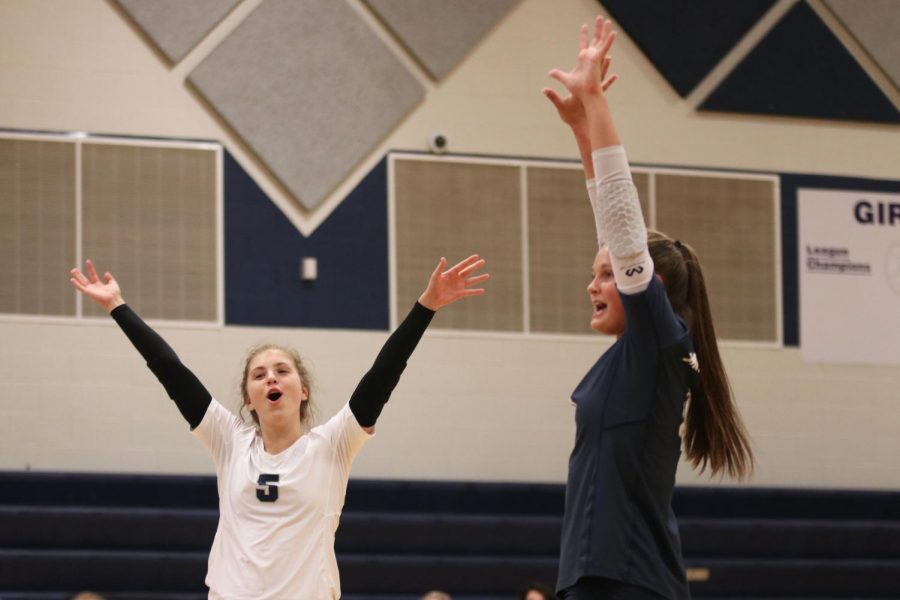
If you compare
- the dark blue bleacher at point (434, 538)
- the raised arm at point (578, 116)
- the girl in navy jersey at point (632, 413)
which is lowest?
the dark blue bleacher at point (434, 538)

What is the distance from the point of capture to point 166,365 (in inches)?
154

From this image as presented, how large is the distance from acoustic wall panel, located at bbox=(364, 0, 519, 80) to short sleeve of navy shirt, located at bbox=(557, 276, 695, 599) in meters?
6.82

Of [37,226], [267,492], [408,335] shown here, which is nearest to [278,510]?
[267,492]

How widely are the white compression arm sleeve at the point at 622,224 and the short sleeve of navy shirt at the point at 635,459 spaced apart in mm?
31

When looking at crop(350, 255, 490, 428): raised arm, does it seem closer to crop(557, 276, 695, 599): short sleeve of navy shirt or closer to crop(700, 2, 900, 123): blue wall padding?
crop(557, 276, 695, 599): short sleeve of navy shirt

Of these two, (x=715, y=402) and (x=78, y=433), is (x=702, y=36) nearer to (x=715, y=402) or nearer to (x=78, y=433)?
(x=78, y=433)

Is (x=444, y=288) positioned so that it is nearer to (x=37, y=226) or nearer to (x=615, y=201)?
(x=615, y=201)

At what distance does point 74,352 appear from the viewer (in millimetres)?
8328

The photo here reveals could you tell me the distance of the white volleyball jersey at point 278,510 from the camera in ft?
12.2

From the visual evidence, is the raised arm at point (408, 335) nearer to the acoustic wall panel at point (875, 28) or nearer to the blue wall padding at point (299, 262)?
the blue wall padding at point (299, 262)

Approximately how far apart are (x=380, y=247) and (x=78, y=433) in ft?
7.49

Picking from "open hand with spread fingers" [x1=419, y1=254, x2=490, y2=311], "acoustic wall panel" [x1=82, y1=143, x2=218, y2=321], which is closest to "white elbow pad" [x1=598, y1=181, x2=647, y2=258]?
"open hand with spread fingers" [x1=419, y1=254, x2=490, y2=311]

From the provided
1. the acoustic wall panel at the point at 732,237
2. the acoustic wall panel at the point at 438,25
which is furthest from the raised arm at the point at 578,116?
the acoustic wall panel at the point at 732,237

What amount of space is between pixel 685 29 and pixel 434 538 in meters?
4.10
